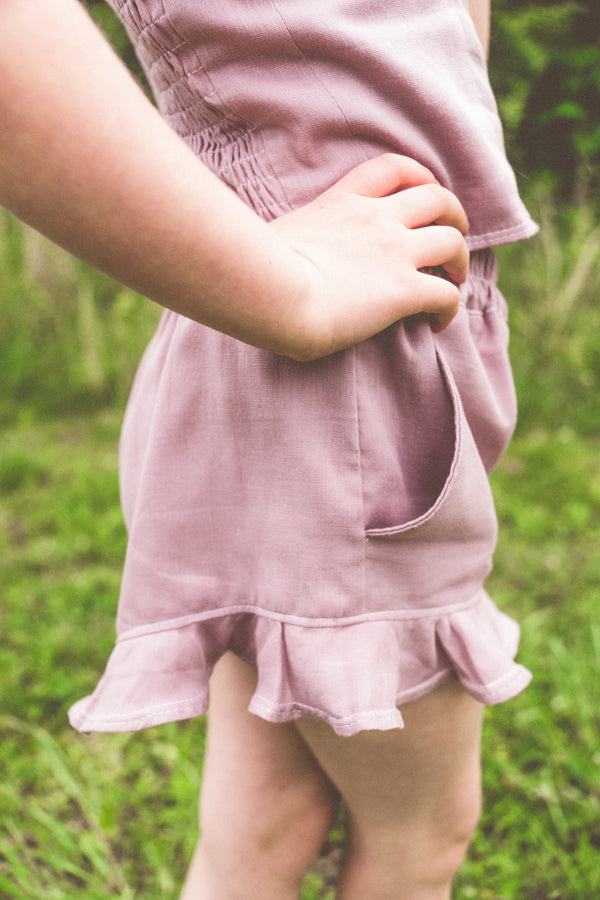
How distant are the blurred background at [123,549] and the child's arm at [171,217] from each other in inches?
15.8

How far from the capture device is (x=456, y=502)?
0.77m

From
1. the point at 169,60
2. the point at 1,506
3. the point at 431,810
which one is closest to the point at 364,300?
the point at 169,60

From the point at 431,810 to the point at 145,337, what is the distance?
3096mm

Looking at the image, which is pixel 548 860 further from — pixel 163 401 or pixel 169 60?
pixel 169 60

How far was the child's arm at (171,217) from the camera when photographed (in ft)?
1.80

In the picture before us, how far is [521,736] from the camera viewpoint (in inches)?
74.0

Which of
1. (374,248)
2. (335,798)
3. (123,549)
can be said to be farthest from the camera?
(123,549)

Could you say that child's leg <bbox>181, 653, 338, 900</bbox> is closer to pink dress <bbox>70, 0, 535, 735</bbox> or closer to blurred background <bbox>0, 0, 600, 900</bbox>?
pink dress <bbox>70, 0, 535, 735</bbox>

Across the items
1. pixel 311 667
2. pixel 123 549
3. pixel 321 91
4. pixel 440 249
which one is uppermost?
pixel 321 91

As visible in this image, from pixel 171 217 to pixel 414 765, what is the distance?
0.62 meters

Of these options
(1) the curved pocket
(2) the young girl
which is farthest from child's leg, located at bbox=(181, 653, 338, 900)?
(1) the curved pocket

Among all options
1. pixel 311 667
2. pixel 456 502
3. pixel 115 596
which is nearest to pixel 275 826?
pixel 311 667

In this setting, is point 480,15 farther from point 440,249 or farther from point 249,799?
point 249,799

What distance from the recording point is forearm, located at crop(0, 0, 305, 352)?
1.79 ft
